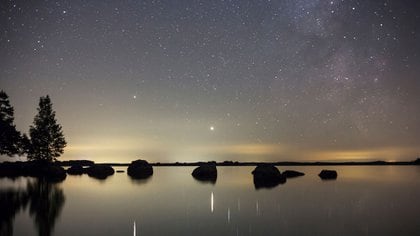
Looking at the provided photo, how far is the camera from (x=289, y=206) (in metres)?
27.0

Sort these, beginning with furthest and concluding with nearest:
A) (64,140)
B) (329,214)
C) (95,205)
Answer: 1. (64,140)
2. (95,205)
3. (329,214)

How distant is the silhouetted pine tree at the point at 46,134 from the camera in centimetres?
6450

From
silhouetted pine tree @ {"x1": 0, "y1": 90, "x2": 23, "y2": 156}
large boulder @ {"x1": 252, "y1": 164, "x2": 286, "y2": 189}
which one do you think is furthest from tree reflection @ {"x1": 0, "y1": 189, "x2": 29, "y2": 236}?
large boulder @ {"x1": 252, "y1": 164, "x2": 286, "y2": 189}

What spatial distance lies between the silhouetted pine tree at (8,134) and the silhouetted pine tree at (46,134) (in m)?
26.1

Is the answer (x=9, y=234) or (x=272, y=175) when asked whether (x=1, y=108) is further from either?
(x=272, y=175)

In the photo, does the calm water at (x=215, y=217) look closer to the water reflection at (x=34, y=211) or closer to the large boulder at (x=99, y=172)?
the water reflection at (x=34, y=211)

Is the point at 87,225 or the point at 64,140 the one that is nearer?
the point at 87,225

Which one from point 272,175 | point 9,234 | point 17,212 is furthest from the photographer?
point 272,175

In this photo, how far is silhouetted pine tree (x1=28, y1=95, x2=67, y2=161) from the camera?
64500 mm

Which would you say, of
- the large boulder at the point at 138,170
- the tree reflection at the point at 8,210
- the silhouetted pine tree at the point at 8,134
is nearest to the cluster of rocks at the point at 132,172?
the large boulder at the point at 138,170

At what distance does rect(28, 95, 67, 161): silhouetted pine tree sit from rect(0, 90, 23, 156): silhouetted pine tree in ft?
85.7

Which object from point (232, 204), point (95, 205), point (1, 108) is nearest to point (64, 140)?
point (1, 108)

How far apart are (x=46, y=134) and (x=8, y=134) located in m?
28.8

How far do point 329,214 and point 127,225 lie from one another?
13.1 meters
